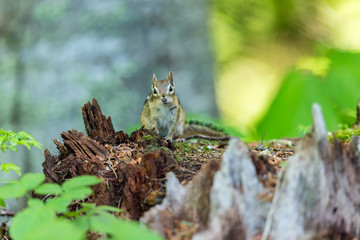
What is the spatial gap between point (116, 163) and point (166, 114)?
1.57m

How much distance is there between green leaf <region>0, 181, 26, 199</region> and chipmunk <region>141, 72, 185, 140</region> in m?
2.11

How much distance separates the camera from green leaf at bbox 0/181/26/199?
1038 millimetres

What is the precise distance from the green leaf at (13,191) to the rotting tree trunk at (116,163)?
38 centimetres

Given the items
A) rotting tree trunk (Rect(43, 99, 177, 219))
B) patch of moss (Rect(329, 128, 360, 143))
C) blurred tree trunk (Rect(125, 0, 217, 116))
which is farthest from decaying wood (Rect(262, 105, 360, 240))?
blurred tree trunk (Rect(125, 0, 217, 116))

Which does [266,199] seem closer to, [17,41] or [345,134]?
[345,134]

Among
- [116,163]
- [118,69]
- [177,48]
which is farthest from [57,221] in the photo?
[177,48]

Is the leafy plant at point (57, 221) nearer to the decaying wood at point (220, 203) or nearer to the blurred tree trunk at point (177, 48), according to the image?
the decaying wood at point (220, 203)

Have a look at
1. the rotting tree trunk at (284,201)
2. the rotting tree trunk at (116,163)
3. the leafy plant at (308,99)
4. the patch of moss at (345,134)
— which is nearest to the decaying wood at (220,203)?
the rotting tree trunk at (284,201)

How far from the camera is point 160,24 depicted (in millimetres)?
4191

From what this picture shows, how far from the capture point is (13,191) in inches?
41.6

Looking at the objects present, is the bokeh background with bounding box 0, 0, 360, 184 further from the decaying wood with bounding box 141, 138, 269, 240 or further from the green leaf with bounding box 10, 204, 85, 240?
the green leaf with bounding box 10, 204, 85, 240

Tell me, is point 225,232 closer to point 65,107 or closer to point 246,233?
point 246,233

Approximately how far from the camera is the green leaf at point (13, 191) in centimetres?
104

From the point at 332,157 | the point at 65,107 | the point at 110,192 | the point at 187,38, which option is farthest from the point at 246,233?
the point at 187,38
